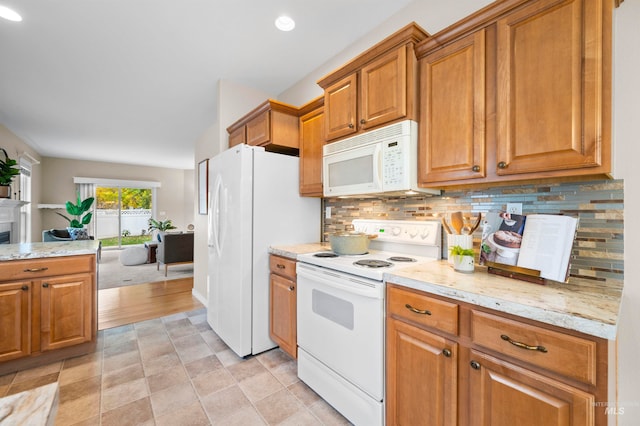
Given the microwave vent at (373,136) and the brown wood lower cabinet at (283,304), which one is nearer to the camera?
the microwave vent at (373,136)

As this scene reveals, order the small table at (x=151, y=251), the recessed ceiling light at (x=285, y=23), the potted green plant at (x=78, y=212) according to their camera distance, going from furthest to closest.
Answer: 1. the potted green plant at (x=78, y=212)
2. the small table at (x=151, y=251)
3. the recessed ceiling light at (x=285, y=23)

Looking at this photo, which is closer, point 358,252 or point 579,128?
point 579,128

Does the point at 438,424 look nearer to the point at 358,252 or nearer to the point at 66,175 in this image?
the point at 358,252

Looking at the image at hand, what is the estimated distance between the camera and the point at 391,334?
138 cm

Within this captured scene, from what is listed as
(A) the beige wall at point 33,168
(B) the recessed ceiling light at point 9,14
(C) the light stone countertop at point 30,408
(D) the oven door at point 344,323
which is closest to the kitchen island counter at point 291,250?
(D) the oven door at point 344,323

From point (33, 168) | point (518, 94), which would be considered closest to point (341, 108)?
point (518, 94)

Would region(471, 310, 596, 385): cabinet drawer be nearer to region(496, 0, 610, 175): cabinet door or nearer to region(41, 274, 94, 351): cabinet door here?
region(496, 0, 610, 175): cabinet door

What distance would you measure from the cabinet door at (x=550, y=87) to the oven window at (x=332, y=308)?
1.07 m

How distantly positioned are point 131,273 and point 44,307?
11.8ft

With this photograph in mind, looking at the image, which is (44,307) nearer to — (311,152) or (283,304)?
(283,304)

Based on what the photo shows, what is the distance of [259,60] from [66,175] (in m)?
8.01

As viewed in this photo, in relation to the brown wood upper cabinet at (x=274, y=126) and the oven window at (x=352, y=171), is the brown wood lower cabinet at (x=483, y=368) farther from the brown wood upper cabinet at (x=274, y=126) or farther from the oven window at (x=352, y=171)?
the brown wood upper cabinet at (x=274, y=126)

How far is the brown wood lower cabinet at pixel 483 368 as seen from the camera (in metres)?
0.85

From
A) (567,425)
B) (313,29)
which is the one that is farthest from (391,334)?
(313,29)
